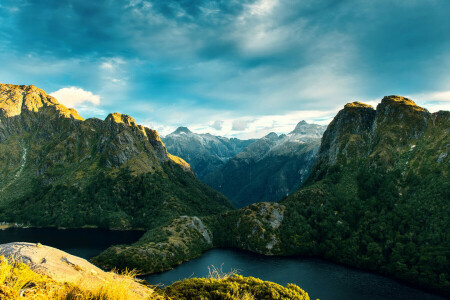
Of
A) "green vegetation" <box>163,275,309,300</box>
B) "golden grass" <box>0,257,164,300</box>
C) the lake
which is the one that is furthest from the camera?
the lake

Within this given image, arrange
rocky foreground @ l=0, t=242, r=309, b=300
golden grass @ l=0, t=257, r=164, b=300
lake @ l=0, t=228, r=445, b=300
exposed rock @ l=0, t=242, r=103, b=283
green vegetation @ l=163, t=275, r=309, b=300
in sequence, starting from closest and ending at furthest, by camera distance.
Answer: golden grass @ l=0, t=257, r=164, b=300
rocky foreground @ l=0, t=242, r=309, b=300
exposed rock @ l=0, t=242, r=103, b=283
green vegetation @ l=163, t=275, r=309, b=300
lake @ l=0, t=228, r=445, b=300

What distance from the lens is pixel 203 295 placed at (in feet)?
99.5

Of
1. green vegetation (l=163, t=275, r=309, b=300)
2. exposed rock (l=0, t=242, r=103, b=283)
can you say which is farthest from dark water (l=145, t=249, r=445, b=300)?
exposed rock (l=0, t=242, r=103, b=283)

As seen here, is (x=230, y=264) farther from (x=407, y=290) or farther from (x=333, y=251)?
(x=407, y=290)

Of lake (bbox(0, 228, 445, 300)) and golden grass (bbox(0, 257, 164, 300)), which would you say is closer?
golden grass (bbox(0, 257, 164, 300))

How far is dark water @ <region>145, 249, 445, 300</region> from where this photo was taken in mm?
133625

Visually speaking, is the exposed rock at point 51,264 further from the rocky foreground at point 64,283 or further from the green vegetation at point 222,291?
the green vegetation at point 222,291

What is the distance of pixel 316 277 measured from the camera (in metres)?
157

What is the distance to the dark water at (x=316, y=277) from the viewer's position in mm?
133625

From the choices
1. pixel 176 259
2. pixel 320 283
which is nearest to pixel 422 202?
pixel 320 283

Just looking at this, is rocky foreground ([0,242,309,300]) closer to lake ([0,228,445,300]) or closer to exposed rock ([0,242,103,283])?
exposed rock ([0,242,103,283])

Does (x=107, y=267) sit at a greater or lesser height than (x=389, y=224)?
lesser

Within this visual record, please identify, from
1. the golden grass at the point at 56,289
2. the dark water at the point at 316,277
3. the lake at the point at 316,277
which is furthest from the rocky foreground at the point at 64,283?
the lake at the point at 316,277

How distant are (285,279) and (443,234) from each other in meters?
107
